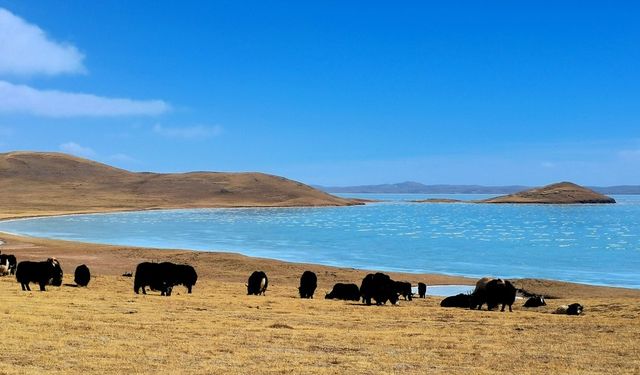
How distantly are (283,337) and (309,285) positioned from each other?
12.4m

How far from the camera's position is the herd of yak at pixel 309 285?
22484 mm

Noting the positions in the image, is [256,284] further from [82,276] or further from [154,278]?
[82,276]

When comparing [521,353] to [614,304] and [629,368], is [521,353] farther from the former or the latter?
[614,304]

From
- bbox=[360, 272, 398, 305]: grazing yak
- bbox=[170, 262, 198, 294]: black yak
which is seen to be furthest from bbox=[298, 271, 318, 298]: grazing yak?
bbox=[170, 262, 198, 294]: black yak

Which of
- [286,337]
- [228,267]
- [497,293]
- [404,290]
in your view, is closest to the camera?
[286,337]

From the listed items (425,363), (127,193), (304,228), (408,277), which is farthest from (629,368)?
(127,193)

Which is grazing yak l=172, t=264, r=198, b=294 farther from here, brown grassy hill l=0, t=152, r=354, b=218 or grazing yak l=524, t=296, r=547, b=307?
brown grassy hill l=0, t=152, r=354, b=218

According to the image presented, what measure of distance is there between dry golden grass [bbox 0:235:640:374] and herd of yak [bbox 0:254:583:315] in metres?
0.65

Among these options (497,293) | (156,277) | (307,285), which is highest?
(156,277)

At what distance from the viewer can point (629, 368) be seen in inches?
445

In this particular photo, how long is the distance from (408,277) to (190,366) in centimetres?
2992

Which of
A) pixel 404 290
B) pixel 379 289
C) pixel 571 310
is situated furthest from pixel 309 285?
pixel 571 310

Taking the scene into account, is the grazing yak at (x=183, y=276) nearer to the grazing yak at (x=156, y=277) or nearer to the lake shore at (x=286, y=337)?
the grazing yak at (x=156, y=277)

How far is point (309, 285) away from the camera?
2661 cm
